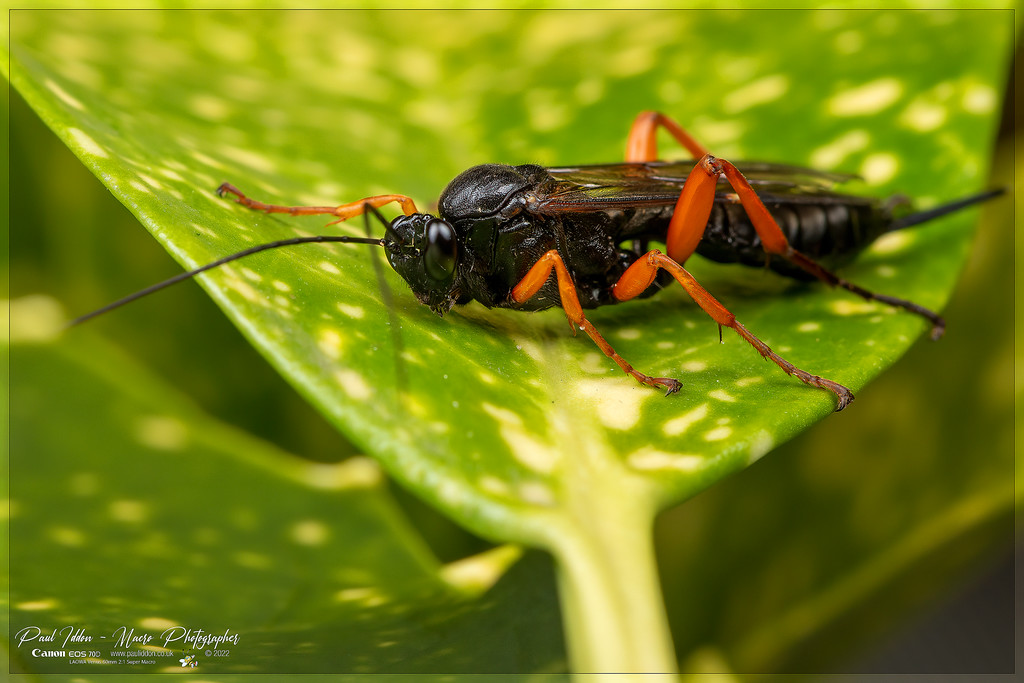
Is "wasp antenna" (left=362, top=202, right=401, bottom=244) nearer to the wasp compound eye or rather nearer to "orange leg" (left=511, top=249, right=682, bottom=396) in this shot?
the wasp compound eye

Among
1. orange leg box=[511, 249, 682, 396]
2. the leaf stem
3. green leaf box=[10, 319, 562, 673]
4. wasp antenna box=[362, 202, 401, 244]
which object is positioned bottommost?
the leaf stem

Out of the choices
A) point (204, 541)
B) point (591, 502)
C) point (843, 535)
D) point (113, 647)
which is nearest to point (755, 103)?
point (843, 535)

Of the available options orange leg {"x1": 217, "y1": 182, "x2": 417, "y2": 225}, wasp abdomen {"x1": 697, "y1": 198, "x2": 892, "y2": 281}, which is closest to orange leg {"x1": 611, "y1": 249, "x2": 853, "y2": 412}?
wasp abdomen {"x1": 697, "y1": 198, "x2": 892, "y2": 281}

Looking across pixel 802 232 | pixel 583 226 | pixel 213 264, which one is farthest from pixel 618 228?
pixel 213 264

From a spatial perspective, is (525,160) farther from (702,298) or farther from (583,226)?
(702,298)

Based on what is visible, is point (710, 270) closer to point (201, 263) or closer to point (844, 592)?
point (844, 592)

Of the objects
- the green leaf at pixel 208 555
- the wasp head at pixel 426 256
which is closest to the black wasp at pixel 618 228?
the wasp head at pixel 426 256
